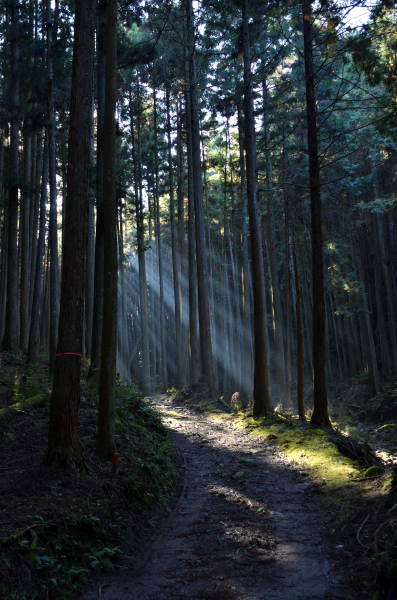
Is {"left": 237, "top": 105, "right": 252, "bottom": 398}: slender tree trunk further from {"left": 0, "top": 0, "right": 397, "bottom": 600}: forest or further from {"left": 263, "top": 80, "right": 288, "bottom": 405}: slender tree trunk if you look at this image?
{"left": 263, "top": 80, "right": 288, "bottom": 405}: slender tree trunk

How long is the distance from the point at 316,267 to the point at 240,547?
6991 millimetres

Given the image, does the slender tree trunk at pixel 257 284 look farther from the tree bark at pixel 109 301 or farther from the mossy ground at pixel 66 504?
the tree bark at pixel 109 301

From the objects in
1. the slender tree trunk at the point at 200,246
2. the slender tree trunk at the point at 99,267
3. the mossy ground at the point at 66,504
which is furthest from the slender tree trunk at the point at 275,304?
the mossy ground at the point at 66,504

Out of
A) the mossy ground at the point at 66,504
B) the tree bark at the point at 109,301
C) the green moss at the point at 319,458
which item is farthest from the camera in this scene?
the tree bark at the point at 109,301

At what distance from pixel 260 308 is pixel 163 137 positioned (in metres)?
18.8

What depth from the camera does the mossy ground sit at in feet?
11.9

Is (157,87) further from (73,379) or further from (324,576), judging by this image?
(324,576)

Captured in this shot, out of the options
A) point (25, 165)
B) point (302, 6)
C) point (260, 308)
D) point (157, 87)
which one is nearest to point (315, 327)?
point (260, 308)

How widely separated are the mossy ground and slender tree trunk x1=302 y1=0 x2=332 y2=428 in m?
3.65

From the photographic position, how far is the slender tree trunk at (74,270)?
5605mm

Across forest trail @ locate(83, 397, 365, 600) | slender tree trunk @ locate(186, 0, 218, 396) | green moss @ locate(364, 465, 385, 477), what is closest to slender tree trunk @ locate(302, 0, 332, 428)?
forest trail @ locate(83, 397, 365, 600)

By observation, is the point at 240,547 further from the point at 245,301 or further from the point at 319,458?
the point at 245,301

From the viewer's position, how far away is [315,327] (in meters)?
10.1

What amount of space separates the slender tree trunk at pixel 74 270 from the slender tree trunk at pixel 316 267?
5738 mm
